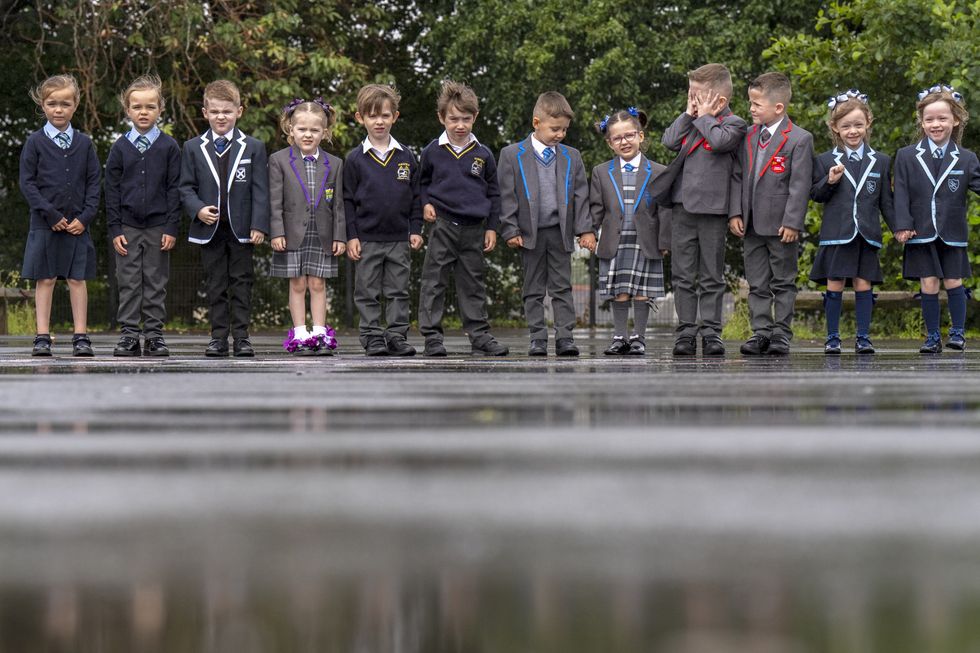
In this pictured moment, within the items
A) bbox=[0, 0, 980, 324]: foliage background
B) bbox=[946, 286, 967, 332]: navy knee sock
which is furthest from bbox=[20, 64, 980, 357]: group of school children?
bbox=[0, 0, 980, 324]: foliage background

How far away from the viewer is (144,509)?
103 inches

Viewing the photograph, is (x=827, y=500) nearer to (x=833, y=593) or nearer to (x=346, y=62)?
(x=833, y=593)

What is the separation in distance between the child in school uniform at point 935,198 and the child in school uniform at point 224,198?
4.71 metres

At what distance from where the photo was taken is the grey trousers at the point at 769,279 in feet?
33.0

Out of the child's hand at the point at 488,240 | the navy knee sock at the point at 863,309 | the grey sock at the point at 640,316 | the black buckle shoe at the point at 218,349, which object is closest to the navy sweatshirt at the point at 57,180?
the black buckle shoe at the point at 218,349

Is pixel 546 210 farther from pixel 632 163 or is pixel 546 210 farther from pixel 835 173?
pixel 835 173

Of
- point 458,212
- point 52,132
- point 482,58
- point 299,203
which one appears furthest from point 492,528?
point 482,58

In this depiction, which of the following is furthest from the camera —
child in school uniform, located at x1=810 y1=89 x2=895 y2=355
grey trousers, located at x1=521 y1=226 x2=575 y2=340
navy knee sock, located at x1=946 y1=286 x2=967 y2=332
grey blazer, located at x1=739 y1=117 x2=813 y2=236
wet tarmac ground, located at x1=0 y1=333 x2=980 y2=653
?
navy knee sock, located at x1=946 y1=286 x2=967 y2=332

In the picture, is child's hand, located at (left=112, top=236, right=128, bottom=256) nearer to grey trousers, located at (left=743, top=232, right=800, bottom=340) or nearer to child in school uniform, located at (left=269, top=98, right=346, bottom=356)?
child in school uniform, located at (left=269, top=98, right=346, bottom=356)

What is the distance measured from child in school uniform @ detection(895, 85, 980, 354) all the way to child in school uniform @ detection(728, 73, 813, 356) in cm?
100

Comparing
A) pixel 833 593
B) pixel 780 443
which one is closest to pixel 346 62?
pixel 780 443

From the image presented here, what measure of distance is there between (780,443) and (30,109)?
25339 millimetres

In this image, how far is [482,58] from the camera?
25.1m

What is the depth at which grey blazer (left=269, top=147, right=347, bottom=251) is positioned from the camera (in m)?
10.1
